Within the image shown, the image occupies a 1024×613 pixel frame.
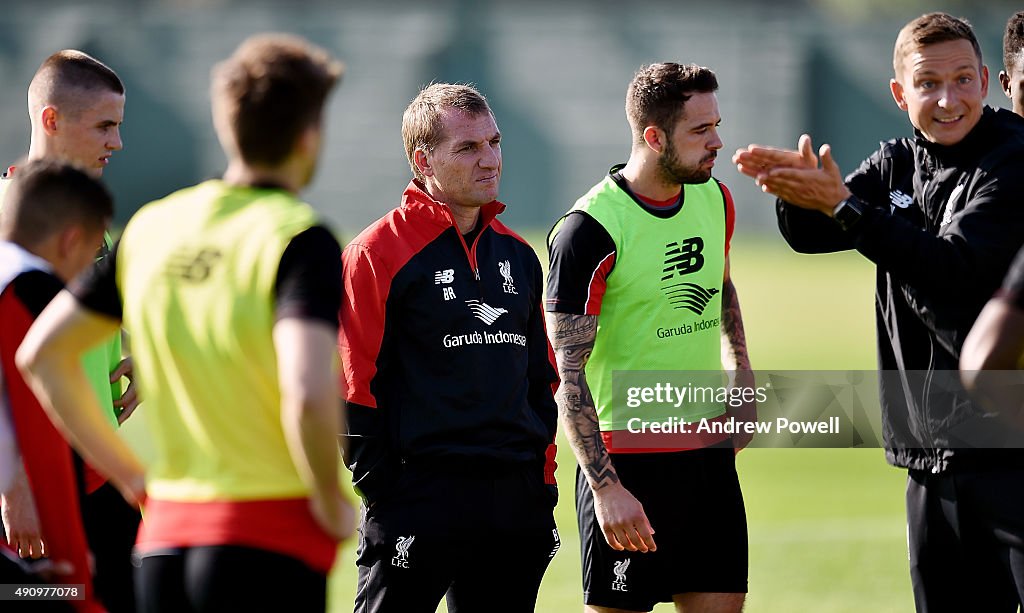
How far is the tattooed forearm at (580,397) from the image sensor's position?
540 cm

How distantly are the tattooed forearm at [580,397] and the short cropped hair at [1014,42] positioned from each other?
214 cm

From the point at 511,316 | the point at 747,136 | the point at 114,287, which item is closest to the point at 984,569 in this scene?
the point at 511,316

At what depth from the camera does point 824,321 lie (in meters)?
25.4

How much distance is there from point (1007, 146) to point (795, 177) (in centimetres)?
85

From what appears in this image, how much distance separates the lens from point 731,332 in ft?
20.1

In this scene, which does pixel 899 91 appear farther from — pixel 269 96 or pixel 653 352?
pixel 269 96

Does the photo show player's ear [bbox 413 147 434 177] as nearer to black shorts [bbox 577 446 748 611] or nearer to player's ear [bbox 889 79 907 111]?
black shorts [bbox 577 446 748 611]

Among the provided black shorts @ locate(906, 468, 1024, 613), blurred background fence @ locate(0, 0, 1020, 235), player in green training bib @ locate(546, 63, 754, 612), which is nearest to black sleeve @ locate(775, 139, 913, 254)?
player in green training bib @ locate(546, 63, 754, 612)

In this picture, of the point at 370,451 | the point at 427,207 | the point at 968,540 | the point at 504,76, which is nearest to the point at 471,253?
the point at 427,207

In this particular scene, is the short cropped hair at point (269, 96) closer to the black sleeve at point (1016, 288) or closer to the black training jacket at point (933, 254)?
the black sleeve at point (1016, 288)

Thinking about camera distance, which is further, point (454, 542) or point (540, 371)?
point (540, 371)

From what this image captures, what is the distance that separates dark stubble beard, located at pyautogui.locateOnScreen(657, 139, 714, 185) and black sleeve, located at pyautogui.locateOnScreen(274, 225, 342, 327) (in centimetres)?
258

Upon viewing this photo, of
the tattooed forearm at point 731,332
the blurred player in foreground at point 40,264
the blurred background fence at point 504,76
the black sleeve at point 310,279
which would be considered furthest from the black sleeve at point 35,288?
the blurred background fence at point 504,76

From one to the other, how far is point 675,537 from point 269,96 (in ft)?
9.58
